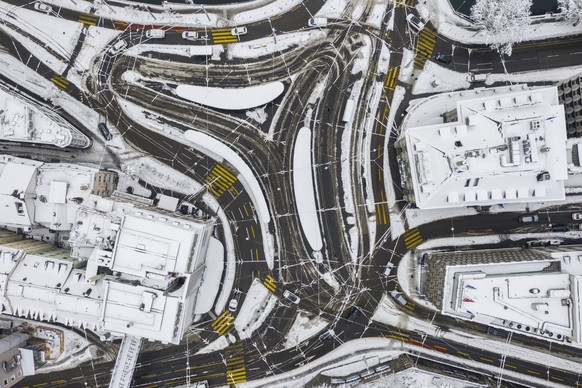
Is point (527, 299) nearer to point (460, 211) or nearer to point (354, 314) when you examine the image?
point (460, 211)

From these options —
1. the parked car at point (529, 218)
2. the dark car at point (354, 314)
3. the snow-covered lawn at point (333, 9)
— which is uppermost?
the snow-covered lawn at point (333, 9)

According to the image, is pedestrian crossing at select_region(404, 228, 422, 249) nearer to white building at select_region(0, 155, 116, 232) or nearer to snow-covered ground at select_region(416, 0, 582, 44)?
snow-covered ground at select_region(416, 0, 582, 44)

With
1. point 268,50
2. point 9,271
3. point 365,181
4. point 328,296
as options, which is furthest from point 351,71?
point 9,271

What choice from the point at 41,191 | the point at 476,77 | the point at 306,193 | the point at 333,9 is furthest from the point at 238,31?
the point at 476,77

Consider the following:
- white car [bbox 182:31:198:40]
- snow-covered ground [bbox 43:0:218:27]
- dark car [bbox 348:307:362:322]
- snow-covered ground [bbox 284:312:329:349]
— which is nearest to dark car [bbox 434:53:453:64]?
snow-covered ground [bbox 43:0:218:27]

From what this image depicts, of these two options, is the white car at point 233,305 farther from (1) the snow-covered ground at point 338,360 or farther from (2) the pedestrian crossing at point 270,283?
(1) the snow-covered ground at point 338,360

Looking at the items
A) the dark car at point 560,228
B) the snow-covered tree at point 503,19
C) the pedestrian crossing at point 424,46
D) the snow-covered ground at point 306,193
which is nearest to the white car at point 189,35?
the snow-covered ground at point 306,193
